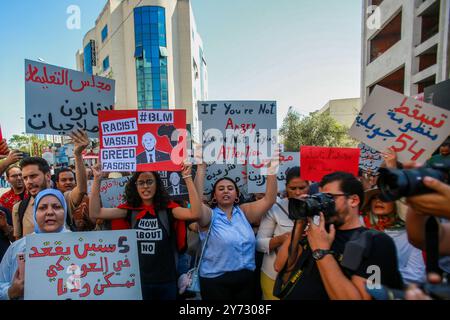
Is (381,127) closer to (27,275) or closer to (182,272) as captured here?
(182,272)

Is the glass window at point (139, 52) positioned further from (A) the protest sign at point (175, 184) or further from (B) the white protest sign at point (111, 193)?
(B) the white protest sign at point (111, 193)

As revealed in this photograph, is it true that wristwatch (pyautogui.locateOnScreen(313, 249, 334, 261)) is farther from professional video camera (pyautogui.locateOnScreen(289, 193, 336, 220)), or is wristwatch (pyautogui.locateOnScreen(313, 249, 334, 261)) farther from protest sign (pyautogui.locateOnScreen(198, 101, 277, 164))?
protest sign (pyautogui.locateOnScreen(198, 101, 277, 164))

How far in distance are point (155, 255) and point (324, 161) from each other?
193 centimetres

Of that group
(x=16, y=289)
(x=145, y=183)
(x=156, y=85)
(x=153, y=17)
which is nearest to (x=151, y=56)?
(x=156, y=85)

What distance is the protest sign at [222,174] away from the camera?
296cm

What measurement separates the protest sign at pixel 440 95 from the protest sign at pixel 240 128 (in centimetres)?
561

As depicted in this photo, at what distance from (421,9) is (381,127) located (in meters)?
15.8

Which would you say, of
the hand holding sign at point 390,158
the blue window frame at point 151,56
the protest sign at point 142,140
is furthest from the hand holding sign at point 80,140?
the blue window frame at point 151,56

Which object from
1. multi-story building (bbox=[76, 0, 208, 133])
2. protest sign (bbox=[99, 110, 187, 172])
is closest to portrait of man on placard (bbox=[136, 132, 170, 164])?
protest sign (bbox=[99, 110, 187, 172])

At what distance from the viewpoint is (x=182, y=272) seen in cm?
227

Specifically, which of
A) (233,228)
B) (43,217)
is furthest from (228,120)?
(43,217)

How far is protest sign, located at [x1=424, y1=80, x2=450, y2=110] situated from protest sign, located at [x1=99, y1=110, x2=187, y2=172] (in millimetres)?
6761

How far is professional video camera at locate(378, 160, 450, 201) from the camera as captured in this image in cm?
91
